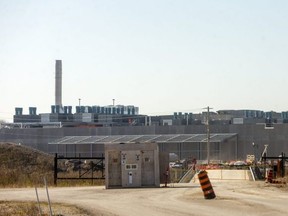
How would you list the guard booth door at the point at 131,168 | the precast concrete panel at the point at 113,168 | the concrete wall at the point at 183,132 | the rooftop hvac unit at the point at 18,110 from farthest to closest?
the rooftop hvac unit at the point at 18,110 → the concrete wall at the point at 183,132 → the precast concrete panel at the point at 113,168 → the guard booth door at the point at 131,168

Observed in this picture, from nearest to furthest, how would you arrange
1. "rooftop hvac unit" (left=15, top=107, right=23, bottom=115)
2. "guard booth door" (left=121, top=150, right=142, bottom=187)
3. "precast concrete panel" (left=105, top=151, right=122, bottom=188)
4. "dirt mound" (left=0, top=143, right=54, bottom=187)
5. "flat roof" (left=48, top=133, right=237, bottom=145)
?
"guard booth door" (left=121, top=150, right=142, bottom=187), "precast concrete panel" (left=105, top=151, right=122, bottom=188), "dirt mound" (left=0, top=143, right=54, bottom=187), "flat roof" (left=48, top=133, right=237, bottom=145), "rooftop hvac unit" (left=15, top=107, right=23, bottom=115)

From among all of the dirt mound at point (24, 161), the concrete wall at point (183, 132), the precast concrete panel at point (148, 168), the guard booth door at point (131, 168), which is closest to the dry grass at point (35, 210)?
the guard booth door at point (131, 168)

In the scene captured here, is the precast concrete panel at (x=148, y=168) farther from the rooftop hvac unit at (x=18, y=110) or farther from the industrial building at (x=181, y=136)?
the rooftop hvac unit at (x=18, y=110)

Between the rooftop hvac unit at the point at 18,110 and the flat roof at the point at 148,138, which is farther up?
the rooftop hvac unit at the point at 18,110

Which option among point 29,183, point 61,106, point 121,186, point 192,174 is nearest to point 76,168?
point 192,174

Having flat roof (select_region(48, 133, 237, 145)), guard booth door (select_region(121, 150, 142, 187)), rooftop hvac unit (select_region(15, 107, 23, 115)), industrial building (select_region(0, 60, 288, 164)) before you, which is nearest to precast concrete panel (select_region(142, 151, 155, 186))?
guard booth door (select_region(121, 150, 142, 187))

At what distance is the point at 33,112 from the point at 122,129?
277 feet

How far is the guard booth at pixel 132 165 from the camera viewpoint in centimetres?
3847

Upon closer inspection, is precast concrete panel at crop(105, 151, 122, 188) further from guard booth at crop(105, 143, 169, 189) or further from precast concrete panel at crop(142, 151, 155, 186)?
precast concrete panel at crop(142, 151, 155, 186)

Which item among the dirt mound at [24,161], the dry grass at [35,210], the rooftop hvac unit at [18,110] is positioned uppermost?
the rooftop hvac unit at [18,110]

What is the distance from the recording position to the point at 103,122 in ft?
593

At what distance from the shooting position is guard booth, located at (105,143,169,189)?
38.5 meters

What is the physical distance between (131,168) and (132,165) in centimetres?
21

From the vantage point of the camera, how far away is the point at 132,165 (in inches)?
1516
